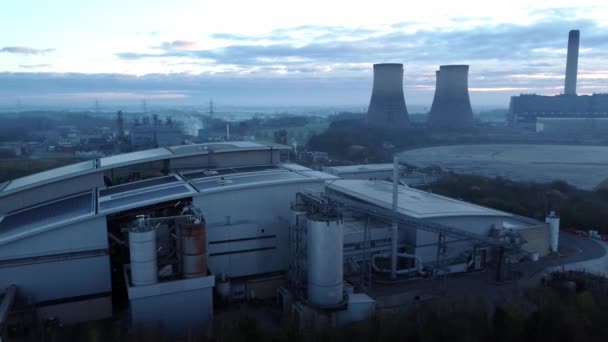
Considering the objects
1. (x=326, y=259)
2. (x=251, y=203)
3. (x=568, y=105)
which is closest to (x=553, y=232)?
(x=326, y=259)

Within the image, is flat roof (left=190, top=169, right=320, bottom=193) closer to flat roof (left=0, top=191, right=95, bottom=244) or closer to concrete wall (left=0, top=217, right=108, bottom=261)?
concrete wall (left=0, top=217, right=108, bottom=261)

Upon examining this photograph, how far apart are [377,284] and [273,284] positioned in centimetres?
167

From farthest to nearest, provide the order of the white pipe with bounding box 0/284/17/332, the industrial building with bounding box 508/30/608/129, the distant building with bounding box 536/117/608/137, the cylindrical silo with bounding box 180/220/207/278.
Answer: the industrial building with bounding box 508/30/608/129 → the distant building with bounding box 536/117/608/137 → the cylindrical silo with bounding box 180/220/207/278 → the white pipe with bounding box 0/284/17/332

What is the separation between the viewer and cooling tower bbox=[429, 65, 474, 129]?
31.5 meters

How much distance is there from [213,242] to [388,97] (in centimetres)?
2627

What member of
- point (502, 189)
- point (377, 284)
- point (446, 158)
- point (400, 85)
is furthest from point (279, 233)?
point (400, 85)

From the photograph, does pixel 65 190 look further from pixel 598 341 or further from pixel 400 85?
pixel 400 85

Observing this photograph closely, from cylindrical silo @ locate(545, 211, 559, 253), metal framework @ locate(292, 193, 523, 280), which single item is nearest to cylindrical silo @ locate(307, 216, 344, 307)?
metal framework @ locate(292, 193, 523, 280)

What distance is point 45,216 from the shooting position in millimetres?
7117

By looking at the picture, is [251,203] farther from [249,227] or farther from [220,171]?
[220,171]

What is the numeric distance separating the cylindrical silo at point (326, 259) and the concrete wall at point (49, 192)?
14.1 feet

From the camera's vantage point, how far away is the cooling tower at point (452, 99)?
31.5 m

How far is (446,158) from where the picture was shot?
2639cm

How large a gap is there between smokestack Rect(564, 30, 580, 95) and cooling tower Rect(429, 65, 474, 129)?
11.7m
